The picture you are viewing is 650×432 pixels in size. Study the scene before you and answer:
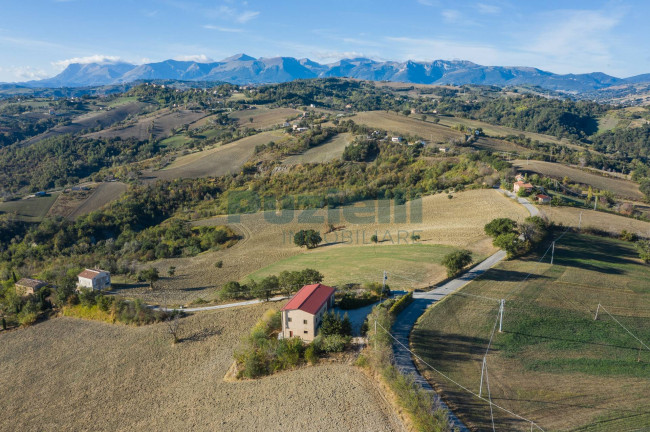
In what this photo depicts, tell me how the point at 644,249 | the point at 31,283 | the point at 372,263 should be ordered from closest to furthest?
the point at 644,249 → the point at 372,263 → the point at 31,283

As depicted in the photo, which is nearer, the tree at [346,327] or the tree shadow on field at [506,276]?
the tree at [346,327]

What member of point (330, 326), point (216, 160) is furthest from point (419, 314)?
point (216, 160)

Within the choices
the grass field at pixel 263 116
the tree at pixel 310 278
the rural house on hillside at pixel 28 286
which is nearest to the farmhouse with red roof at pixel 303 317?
the tree at pixel 310 278

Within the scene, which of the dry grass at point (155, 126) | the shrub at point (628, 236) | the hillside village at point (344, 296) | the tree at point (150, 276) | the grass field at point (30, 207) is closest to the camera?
the hillside village at point (344, 296)

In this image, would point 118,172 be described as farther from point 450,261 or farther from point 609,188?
point 609,188

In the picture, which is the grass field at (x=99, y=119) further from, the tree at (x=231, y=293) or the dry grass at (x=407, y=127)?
the tree at (x=231, y=293)

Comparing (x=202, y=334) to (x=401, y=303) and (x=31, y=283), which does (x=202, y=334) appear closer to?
(x=401, y=303)

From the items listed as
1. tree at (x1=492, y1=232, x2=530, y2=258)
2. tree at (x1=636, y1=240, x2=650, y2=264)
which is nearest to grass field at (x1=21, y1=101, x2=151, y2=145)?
tree at (x1=492, y1=232, x2=530, y2=258)

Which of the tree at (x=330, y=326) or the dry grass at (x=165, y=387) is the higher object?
the tree at (x=330, y=326)
